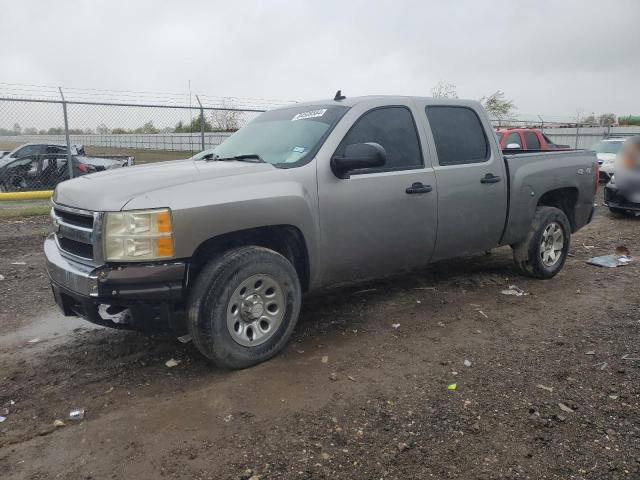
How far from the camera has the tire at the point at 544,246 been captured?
571cm

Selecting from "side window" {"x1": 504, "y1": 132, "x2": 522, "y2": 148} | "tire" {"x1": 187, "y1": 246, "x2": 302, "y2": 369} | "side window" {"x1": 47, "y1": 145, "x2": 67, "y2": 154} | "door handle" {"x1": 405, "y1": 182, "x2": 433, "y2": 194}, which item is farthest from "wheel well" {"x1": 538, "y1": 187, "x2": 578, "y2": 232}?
"side window" {"x1": 47, "y1": 145, "x2": 67, "y2": 154}

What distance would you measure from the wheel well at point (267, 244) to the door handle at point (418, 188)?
1.10 m

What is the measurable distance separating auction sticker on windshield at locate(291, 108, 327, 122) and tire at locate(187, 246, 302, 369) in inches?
54.0

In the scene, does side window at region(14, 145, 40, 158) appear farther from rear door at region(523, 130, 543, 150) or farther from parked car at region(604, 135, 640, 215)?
parked car at region(604, 135, 640, 215)

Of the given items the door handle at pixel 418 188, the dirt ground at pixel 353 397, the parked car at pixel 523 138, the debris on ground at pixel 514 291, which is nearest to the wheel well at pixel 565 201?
the debris on ground at pixel 514 291

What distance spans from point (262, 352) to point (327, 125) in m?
1.82

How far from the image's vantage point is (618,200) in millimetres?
10305

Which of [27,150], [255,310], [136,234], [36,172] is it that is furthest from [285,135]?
[27,150]

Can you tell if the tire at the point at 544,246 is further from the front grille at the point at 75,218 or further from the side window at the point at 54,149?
the side window at the point at 54,149

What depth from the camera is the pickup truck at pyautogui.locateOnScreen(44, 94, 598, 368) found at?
3285 mm

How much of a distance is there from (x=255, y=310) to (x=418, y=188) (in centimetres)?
178

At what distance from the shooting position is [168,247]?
3264 mm

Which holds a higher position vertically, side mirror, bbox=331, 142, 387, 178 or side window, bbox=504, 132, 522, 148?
side window, bbox=504, 132, 522, 148

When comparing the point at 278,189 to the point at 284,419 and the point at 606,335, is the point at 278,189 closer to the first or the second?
the point at 284,419
